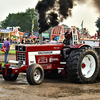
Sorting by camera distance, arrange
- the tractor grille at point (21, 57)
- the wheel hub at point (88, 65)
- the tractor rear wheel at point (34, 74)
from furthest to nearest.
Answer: the wheel hub at point (88, 65)
the tractor grille at point (21, 57)
the tractor rear wheel at point (34, 74)

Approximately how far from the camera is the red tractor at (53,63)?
22.8 feet

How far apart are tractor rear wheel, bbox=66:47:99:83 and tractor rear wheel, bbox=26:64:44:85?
38.4 inches

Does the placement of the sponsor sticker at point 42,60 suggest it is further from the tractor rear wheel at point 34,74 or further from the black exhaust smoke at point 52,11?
the black exhaust smoke at point 52,11

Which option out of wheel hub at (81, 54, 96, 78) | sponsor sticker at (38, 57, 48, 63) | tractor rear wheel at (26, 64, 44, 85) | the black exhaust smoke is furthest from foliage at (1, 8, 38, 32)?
tractor rear wheel at (26, 64, 44, 85)

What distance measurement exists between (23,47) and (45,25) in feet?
8.35

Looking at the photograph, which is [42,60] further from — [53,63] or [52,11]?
[52,11]

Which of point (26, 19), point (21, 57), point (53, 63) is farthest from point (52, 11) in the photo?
point (26, 19)

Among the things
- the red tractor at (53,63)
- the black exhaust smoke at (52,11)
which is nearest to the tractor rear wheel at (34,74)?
the red tractor at (53,63)

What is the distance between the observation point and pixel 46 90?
5.93 metres

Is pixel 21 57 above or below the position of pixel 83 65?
above

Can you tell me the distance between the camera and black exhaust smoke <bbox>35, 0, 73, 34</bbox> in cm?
941

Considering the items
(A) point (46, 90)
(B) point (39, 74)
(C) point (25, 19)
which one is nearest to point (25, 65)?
(B) point (39, 74)

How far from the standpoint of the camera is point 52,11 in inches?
384

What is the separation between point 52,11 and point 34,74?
12.8 feet
